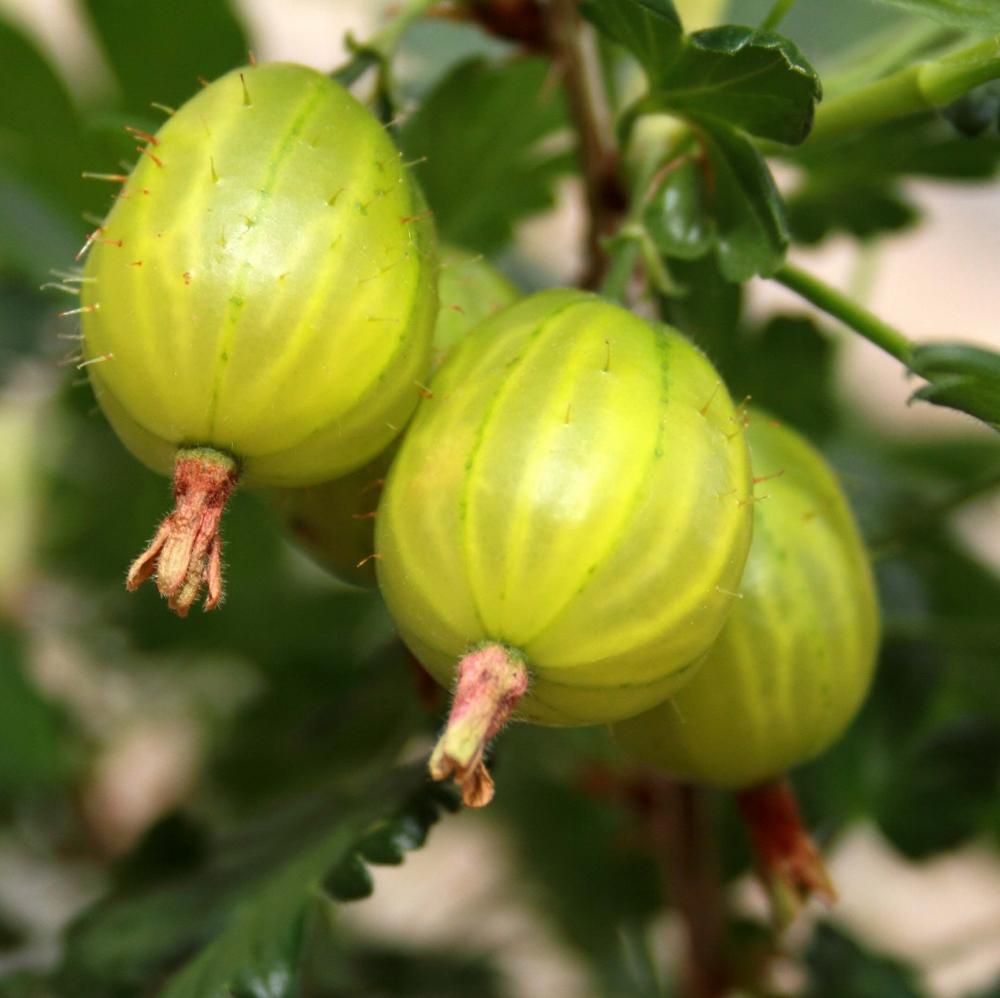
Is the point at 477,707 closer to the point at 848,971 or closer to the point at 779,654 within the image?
the point at 779,654

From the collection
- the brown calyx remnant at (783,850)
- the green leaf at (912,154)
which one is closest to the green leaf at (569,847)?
the brown calyx remnant at (783,850)

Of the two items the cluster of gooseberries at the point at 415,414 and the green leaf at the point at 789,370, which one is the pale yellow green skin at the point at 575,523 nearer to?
the cluster of gooseberries at the point at 415,414

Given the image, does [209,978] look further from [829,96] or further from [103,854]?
[103,854]

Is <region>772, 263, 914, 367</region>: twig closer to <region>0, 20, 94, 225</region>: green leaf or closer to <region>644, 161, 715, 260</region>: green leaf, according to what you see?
<region>644, 161, 715, 260</region>: green leaf

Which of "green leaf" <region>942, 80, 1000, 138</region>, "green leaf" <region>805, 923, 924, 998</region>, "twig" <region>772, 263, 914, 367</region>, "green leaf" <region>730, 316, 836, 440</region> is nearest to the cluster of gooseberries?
"twig" <region>772, 263, 914, 367</region>

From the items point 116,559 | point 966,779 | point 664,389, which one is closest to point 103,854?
point 116,559

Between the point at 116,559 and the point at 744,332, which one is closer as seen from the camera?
the point at 744,332

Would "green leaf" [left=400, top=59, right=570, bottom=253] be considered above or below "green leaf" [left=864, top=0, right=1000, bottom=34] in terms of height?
below
